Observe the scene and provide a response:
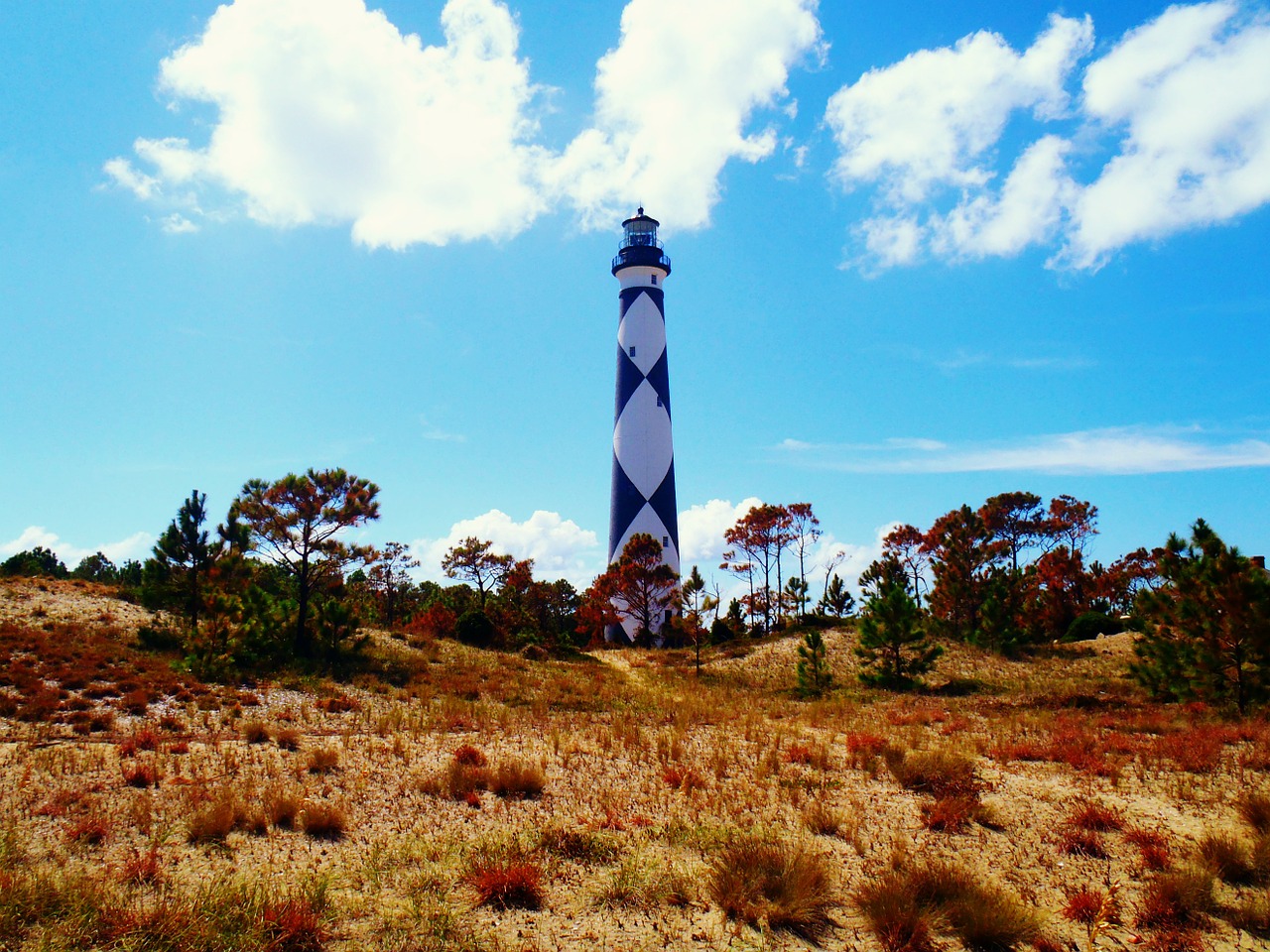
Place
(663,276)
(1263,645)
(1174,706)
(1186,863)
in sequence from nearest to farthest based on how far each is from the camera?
(1186,863) < (1263,645) < (1174,706) < (663,276)

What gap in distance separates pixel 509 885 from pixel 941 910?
3596 mm

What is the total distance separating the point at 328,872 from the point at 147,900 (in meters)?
1.35

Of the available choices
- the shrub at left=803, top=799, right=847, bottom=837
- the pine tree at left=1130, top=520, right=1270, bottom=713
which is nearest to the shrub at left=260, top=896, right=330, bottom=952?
the shrub at left=803, top=799, right=847, bottom=837

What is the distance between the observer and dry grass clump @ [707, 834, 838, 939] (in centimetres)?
560

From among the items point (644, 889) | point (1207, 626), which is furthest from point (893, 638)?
point (644, 889)

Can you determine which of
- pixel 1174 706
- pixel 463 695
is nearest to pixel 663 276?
pixel 463 695

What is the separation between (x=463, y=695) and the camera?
18.6 m

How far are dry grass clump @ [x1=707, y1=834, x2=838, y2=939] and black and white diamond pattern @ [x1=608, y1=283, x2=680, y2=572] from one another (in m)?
32.1

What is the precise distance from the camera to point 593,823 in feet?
25.4

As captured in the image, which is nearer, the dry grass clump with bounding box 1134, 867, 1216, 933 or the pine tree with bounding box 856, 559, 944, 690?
the dry grass clump with bounding box 1134, 867, 1216, 933

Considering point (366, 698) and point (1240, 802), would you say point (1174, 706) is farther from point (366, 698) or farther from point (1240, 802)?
point (366, 698)

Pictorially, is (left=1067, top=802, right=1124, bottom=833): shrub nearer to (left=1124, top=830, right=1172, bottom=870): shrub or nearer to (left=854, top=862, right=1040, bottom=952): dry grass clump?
(left=1124, top=830, right=1172, bottom=870): shrub

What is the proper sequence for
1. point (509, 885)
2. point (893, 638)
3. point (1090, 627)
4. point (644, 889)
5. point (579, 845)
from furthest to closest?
point (1090, 627) → point (893, 638) → point (579, 845) → point (644, 889) → point (509, 885)

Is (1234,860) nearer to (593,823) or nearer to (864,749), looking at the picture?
(864,749)
